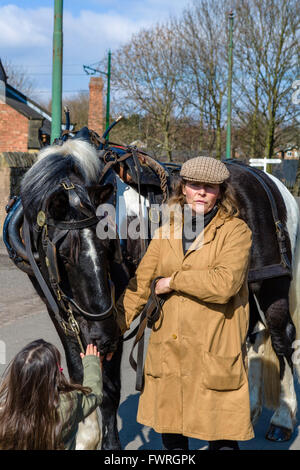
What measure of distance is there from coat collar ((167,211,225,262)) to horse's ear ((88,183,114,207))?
0.47 meters

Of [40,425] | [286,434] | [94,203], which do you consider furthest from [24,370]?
[286,434]

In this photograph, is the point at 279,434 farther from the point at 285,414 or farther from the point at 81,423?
the point at 81,423

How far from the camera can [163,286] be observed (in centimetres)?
290

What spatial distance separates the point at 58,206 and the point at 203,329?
3.22ft

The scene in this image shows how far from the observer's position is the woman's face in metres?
2.95

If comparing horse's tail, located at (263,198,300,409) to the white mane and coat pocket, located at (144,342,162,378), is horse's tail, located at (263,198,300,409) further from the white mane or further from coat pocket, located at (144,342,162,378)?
the white mane

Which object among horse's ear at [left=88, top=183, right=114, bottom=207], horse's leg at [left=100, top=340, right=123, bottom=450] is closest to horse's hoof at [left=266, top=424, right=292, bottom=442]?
horse's leg at [left=100, top=340, right=123, bottom=450]

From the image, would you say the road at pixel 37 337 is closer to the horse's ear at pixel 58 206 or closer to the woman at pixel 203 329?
the woman at pixel 203 329

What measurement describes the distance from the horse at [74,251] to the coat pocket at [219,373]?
1.69ft

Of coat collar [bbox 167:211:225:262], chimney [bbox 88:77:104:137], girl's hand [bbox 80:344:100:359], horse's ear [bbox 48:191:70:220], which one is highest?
chimney [bbox 88:77:104:137]

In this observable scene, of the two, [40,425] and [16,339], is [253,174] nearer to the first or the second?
[40,425]

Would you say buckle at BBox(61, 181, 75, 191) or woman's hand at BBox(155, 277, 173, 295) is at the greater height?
buckle at BBox(61, 181, 75, 191)

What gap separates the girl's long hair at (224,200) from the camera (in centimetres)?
300

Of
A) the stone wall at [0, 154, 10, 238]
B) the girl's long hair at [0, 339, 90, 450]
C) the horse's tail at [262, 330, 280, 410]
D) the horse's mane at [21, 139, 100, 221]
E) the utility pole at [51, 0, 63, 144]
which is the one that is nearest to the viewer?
the girl's long hair at [0, 339, 90, 450]
